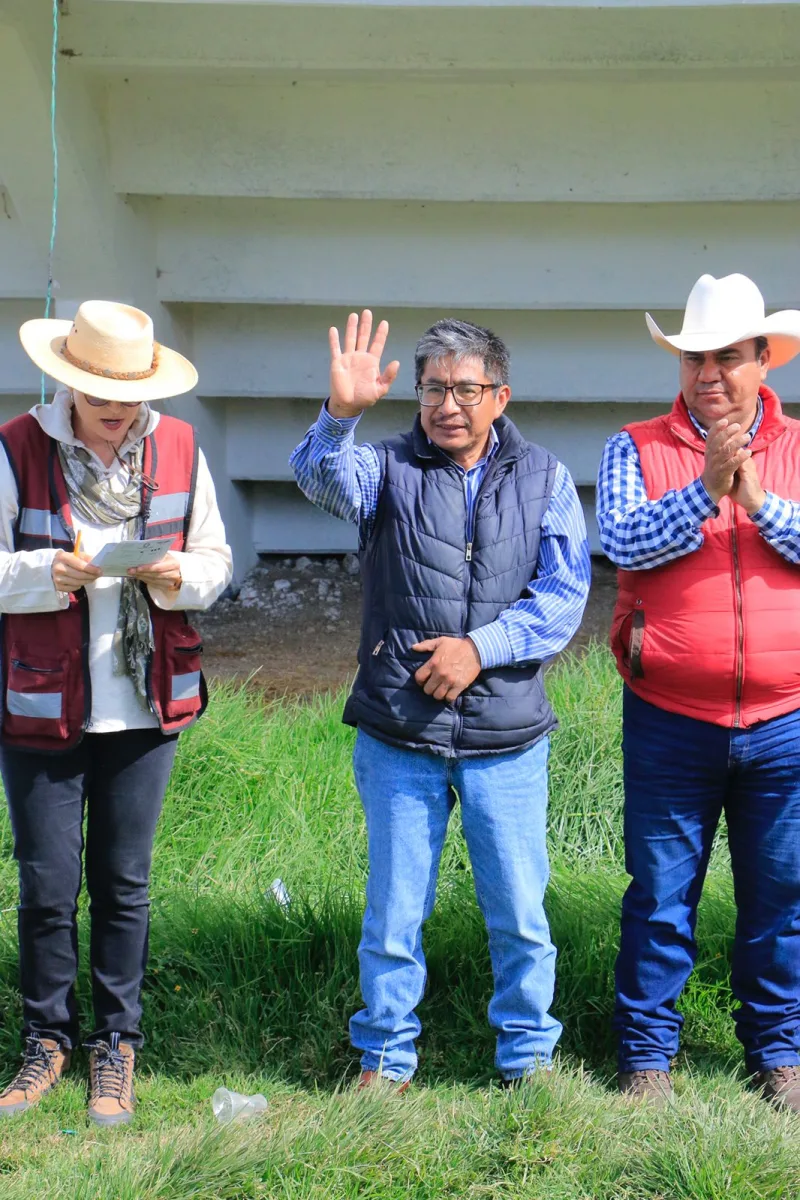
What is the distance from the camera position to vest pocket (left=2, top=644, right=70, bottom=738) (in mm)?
3154

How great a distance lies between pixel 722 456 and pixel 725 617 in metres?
0.42

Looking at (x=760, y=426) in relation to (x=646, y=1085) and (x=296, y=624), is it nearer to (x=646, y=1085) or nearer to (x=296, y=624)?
(x=646, y=1085)

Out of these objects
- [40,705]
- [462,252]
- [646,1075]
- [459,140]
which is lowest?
[646,1075]

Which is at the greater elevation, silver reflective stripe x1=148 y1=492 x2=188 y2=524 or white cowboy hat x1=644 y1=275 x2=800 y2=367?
white cowboy hat x1=644 y1=275 x2=800 y2=367

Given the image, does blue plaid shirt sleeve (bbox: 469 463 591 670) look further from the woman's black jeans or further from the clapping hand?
the woman's black jeans

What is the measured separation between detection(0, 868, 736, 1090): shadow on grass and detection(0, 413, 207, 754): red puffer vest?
3.17 ft

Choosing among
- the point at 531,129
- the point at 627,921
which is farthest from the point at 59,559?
the point at 531,129

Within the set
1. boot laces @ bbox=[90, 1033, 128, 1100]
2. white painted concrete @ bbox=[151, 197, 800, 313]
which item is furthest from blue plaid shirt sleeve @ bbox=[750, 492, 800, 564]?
white painted concrete @ bbox=[151, 197, 800, 313]

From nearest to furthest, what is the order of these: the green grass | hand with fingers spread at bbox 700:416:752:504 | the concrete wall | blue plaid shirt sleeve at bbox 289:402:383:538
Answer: the green grass
hand with fingers spread at bbox 700:416:752:504
blue plaid shirt sleeve at bbox 289:402:383:538
the concrete wall

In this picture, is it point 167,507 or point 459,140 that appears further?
point 459,140

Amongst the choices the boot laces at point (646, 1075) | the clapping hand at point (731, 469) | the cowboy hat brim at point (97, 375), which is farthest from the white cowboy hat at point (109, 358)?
the boot laces at point (646, 1075)

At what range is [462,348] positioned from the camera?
3184 millimetres

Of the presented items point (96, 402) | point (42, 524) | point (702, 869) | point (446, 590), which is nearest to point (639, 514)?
point (446, 590)

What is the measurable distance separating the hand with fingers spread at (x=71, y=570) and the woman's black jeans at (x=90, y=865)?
1.43 feet
